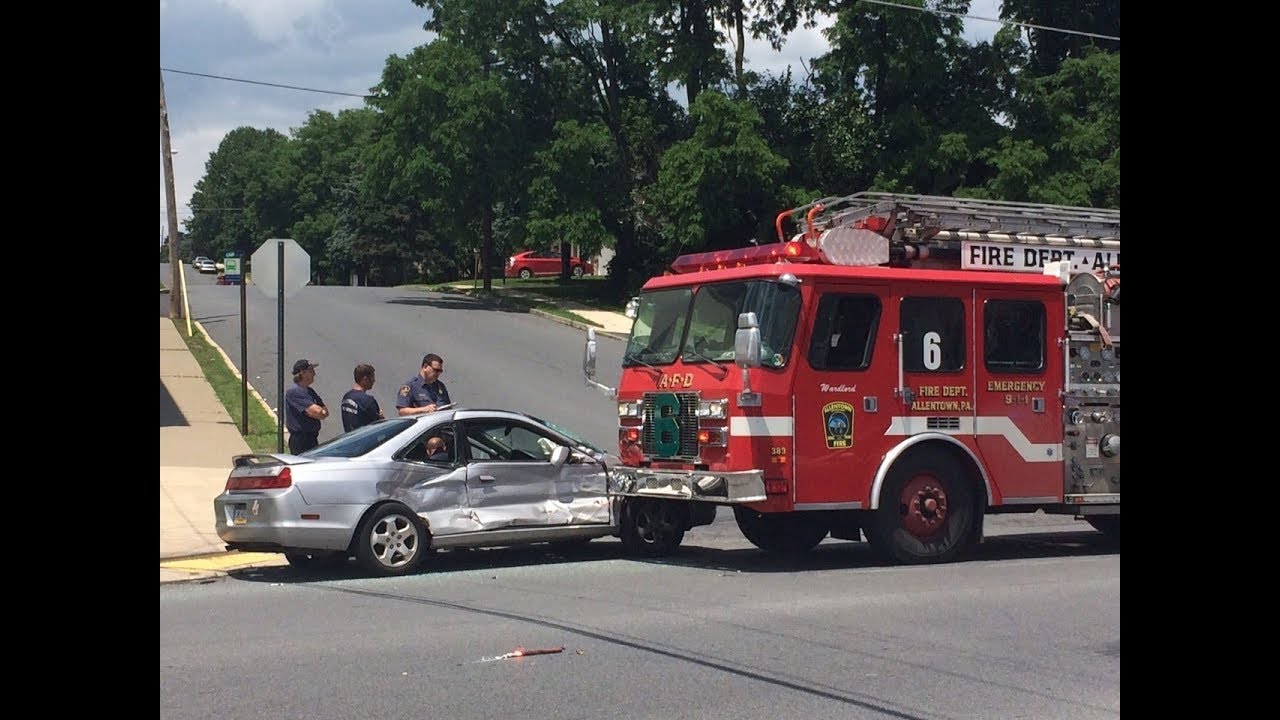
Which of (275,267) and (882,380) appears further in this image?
(275,267)

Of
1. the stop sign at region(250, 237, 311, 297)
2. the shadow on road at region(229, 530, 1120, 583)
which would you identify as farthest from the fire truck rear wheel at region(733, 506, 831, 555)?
the stop sign at region(250, 237, 311, 297)

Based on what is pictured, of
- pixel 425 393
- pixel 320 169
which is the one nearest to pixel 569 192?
pixel 425 393

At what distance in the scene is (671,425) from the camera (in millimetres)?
12266

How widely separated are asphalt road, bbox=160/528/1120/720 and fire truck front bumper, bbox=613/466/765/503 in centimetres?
68

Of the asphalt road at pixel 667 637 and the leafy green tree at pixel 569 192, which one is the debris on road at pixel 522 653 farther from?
the leafy green tree at pixel 569 192

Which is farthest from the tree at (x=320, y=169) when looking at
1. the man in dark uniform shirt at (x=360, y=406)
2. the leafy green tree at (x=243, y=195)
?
the man in dark uniform shirt at (x=360, y=406)

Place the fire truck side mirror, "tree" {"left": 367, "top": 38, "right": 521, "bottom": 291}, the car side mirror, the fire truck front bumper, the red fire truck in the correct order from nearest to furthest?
the fire truck side mirror, the fire truck front bumper, the red fire truck, the car side mirror, "tree" {"left": 367, "top": 38, "right": 521, "bottom": 291}

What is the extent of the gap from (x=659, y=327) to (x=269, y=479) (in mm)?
3816

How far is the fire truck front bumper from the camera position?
37.4 feet

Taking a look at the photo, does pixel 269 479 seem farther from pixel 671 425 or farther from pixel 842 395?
pixel 842 395

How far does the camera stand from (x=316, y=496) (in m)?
11.5

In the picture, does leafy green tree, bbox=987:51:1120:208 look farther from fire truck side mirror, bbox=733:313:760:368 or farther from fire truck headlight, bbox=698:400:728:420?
fire truck side mirror, bbox=733:313:760:368

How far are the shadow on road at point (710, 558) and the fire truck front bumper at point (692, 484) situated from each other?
79 cm
